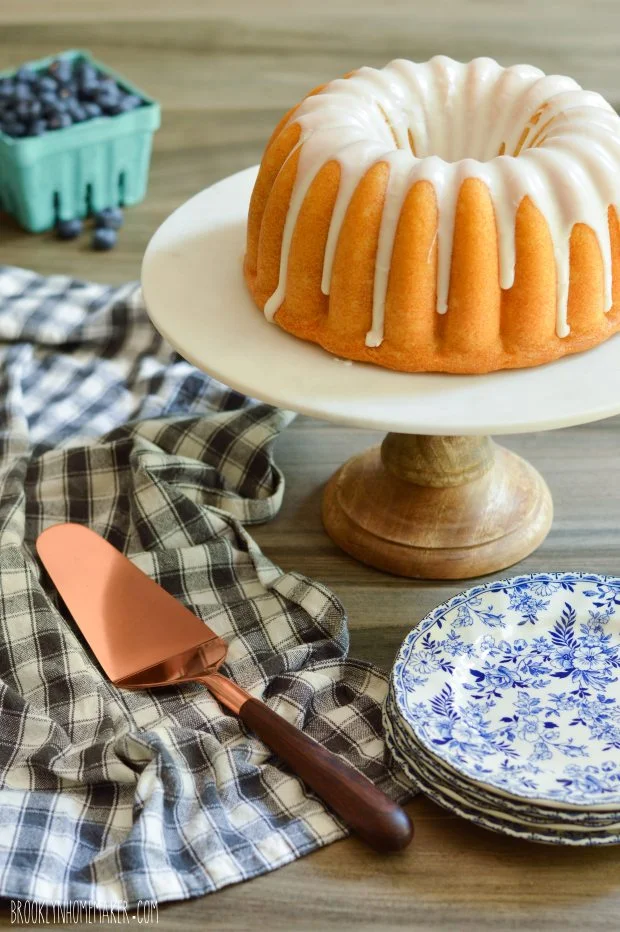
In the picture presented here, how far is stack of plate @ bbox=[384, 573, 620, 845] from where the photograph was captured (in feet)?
2.29

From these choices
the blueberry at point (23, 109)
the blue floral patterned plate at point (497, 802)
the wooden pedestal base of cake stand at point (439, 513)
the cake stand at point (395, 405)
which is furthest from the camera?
the blueberry at point (23, 109)

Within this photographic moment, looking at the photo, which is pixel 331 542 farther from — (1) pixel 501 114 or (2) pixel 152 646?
(1) pixel 501 114

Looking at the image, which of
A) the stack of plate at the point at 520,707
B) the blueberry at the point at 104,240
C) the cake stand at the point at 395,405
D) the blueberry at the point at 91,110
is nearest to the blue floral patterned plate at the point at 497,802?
the stack of plate at the point at 520,707

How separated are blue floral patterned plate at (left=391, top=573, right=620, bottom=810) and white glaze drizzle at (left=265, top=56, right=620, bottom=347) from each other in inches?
7.8

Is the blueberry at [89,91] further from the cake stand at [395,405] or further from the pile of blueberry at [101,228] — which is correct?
the cake stand at [395,405]

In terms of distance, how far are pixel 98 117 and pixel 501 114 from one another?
0.73m

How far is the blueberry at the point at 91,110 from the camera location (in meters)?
1.52

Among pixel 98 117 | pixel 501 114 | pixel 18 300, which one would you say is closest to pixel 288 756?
pixel 501 114

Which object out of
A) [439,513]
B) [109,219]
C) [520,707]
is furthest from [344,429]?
[109,219]

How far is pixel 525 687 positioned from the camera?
2.59 ft

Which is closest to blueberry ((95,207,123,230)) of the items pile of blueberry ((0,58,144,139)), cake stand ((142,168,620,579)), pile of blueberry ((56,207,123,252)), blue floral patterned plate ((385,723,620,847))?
pile of blueberry ((56,207,123,252))

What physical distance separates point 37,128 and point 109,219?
0.14m

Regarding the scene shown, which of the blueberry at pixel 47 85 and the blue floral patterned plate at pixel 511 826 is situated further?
the blueberry at pixel 47 85

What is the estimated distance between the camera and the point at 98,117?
154 cm
